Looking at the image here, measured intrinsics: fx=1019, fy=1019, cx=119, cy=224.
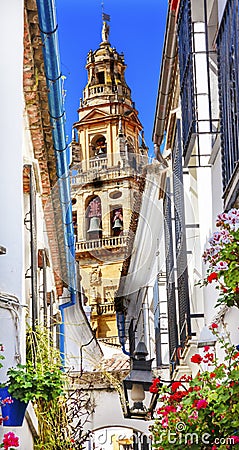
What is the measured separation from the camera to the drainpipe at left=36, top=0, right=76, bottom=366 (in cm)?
980

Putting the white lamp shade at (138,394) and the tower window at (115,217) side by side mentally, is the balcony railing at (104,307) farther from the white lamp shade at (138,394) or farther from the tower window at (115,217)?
the white lamp shade at (138,394)

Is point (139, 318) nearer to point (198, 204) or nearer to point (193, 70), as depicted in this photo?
point (198, 204)

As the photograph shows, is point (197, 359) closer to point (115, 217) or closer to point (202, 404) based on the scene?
point (202, 404)

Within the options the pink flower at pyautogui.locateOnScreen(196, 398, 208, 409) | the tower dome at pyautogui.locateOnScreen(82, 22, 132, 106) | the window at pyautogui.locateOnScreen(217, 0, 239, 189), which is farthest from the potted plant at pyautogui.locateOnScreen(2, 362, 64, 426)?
the tower dome at pyautogui.locateOnScreen(82, 22, 132, 106)

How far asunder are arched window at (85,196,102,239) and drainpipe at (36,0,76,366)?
1.01 ft

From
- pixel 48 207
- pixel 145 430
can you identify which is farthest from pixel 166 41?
pixel 145 430

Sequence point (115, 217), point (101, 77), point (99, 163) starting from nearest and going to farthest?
point (99, 163) → point (115, 217) → point (101, 77)

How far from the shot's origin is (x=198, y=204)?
38.2 feet

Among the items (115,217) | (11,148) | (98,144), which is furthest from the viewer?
(98,144)

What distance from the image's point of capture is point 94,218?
44.5 ft

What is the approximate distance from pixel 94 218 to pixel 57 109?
6.88ft

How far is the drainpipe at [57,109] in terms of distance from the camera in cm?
980

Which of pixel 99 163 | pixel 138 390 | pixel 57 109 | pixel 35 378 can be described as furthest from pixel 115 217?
pixel 35 378

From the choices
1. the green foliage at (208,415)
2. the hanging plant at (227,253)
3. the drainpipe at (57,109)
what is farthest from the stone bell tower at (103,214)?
the hanging plant at (227,253)
